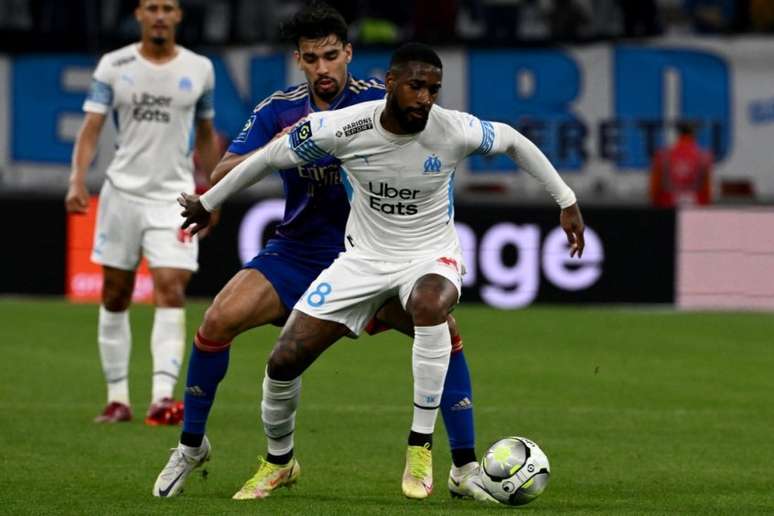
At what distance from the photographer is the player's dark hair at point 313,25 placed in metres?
7.66

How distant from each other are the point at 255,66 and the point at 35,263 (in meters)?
4.56

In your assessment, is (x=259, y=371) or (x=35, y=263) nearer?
(x=259, y=371)

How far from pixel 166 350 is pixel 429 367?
10.3ft

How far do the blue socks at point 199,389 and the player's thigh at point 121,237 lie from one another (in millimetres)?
2456

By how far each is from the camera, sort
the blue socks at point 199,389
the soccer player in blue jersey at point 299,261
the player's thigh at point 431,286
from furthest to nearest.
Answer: the blue socks at point 199,389 < the soccer player in blue jersey at point 299,261 < the player's thigh at point 431,286

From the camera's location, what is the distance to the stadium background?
666 inches

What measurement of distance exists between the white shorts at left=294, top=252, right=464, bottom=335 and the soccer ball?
680 millimetres

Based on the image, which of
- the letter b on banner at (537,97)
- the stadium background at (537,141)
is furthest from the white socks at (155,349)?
the letter b on banner at (537,97)

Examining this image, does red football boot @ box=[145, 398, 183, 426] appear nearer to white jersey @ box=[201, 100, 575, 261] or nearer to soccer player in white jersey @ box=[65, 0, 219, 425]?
soccer player in white jersey @ box=[65, 0, 219, 425]

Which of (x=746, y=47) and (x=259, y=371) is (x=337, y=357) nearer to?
(x=259, y=371)

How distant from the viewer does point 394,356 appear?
13.4 metres

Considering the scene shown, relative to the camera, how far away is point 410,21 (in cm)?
2147

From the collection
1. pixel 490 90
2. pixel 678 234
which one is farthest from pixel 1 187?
pixel 678 234

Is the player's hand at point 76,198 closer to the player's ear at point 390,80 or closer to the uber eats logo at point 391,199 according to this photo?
the uber eats logo at point 391,199
